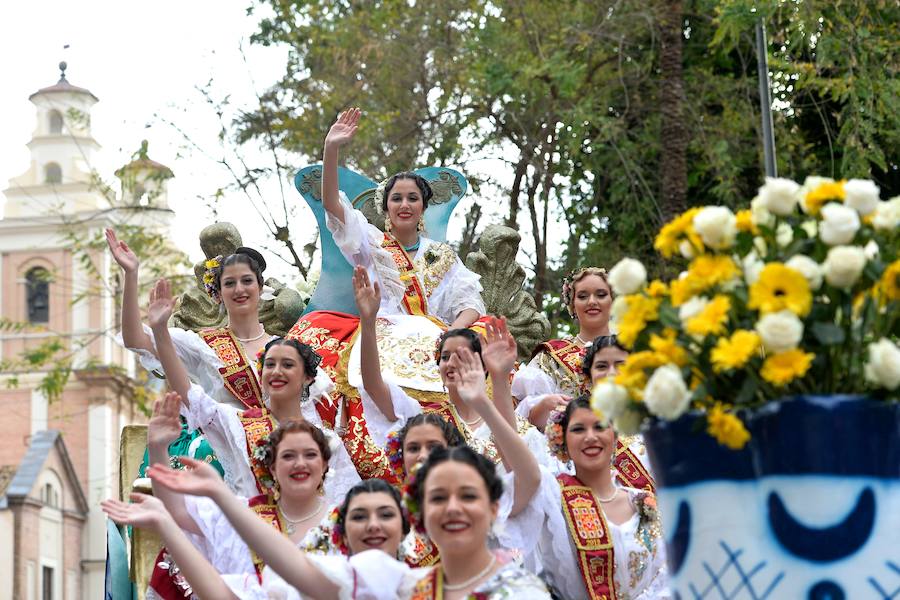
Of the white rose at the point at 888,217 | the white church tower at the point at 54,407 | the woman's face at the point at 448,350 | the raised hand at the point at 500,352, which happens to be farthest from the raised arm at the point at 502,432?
the white church tower at the point at 54,407

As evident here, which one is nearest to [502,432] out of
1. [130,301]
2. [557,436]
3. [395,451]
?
[395,451]

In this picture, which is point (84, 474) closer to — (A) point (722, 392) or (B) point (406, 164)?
(B) point (406, 164)

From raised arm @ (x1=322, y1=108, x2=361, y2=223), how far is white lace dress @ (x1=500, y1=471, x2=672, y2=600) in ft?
7.73

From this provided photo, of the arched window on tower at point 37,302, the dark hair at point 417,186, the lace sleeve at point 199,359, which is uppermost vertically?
the arched window on tower at point 37,302

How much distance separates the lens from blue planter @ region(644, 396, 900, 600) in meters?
3.69

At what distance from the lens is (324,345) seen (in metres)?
7.67

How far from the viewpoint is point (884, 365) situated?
3670 millimetres

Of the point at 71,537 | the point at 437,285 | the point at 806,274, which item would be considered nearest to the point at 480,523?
the point at 806,274

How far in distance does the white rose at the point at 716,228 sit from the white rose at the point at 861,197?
0.95ft

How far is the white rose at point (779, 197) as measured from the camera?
153 inches

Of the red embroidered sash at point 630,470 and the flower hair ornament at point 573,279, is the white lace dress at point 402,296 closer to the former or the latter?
the flower hair ornament at point 573,279

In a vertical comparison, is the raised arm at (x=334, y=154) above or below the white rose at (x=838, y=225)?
above

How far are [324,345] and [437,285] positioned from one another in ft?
2.73

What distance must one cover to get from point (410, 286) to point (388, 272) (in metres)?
0.15
